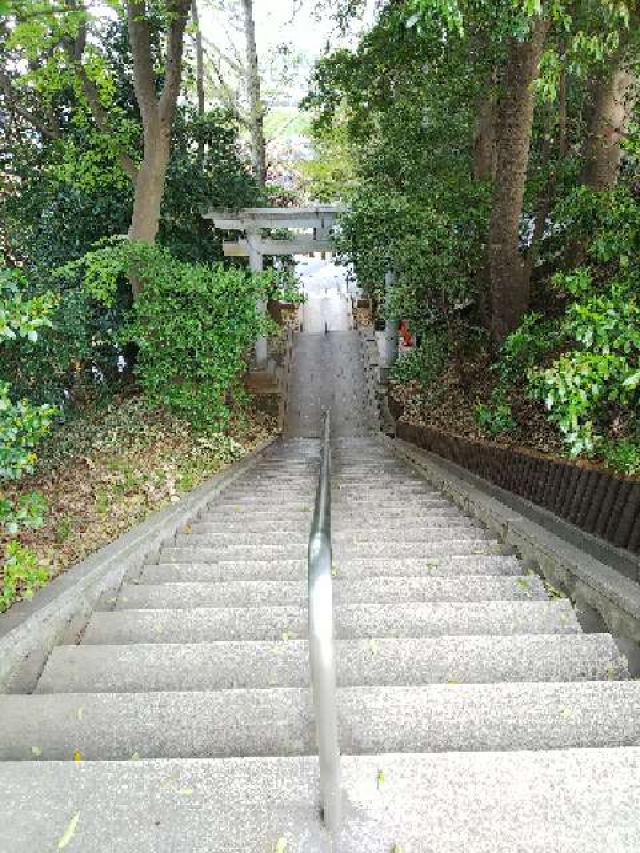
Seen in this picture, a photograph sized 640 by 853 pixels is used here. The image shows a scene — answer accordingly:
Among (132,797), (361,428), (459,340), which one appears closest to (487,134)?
(459,340)

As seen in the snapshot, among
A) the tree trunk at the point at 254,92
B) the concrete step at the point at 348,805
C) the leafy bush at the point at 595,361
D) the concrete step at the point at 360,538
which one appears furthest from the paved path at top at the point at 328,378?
the concrete step at the point at 348,805

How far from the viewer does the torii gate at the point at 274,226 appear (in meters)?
12.5

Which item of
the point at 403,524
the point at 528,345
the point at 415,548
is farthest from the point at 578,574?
the point at 528,345

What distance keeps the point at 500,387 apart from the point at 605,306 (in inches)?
128

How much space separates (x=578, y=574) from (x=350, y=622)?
3.93ft

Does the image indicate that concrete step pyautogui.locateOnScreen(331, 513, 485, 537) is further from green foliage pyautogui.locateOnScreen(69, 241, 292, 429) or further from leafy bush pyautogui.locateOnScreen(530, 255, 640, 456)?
green foliage pyautogui.locateOnScreen(69, 241, 292, 429)

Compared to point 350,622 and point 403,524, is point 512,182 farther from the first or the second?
point 350,622

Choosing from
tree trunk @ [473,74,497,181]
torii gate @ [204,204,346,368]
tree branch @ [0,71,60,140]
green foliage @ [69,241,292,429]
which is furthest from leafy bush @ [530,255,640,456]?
tree branch @ [0,71,60,140]

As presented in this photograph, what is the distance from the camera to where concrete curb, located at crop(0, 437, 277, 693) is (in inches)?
96.0

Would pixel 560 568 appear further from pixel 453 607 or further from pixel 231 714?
pixel 231 714

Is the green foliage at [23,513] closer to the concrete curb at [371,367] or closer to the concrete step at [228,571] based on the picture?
the concrete step at [228,571]

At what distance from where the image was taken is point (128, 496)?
268 inches

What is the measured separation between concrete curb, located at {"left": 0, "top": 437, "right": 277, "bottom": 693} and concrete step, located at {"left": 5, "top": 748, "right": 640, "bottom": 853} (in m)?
0.79

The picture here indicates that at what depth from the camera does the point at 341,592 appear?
3146 millimetres
